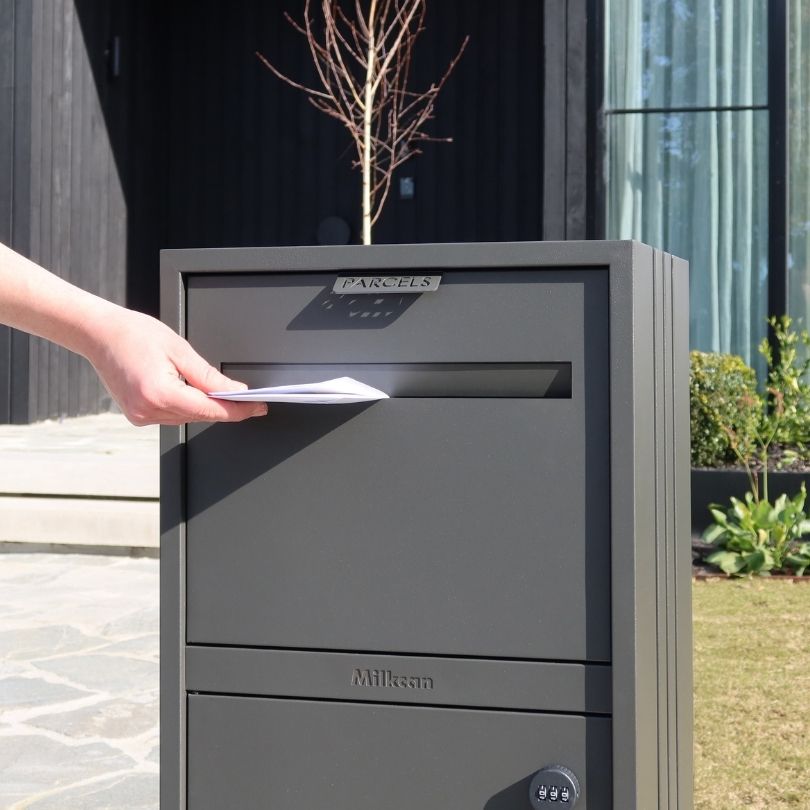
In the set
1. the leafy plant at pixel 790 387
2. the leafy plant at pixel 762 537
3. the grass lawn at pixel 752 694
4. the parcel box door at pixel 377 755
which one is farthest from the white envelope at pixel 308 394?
the leafy plant at pixel 790 387

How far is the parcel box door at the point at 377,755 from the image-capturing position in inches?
46.1

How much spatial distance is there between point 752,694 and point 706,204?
3.63 m

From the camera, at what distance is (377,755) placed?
1.21 m

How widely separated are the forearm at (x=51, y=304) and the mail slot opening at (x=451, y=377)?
0.20 m

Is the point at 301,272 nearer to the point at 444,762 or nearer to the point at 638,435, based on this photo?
the point at 638,435

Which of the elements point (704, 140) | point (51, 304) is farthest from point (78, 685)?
point (704, 140)

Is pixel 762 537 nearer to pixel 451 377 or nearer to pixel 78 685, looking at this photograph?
pixel 78 685

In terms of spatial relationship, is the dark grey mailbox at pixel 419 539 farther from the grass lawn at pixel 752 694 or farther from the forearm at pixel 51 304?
the grass lawn at pixel 752 694

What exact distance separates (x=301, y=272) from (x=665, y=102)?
5.12 meters

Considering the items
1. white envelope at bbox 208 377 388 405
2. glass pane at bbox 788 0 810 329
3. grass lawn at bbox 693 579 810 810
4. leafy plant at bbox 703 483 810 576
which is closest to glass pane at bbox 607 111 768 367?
glass pane at bbox 788 0 810 329

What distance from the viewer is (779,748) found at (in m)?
2.51

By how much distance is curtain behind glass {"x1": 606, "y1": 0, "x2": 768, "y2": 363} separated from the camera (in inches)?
229

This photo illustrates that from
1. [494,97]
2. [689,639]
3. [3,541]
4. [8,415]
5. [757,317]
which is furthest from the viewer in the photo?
[494,97]

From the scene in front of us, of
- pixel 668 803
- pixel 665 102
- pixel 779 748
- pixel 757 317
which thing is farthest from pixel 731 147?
pixel 668 803
